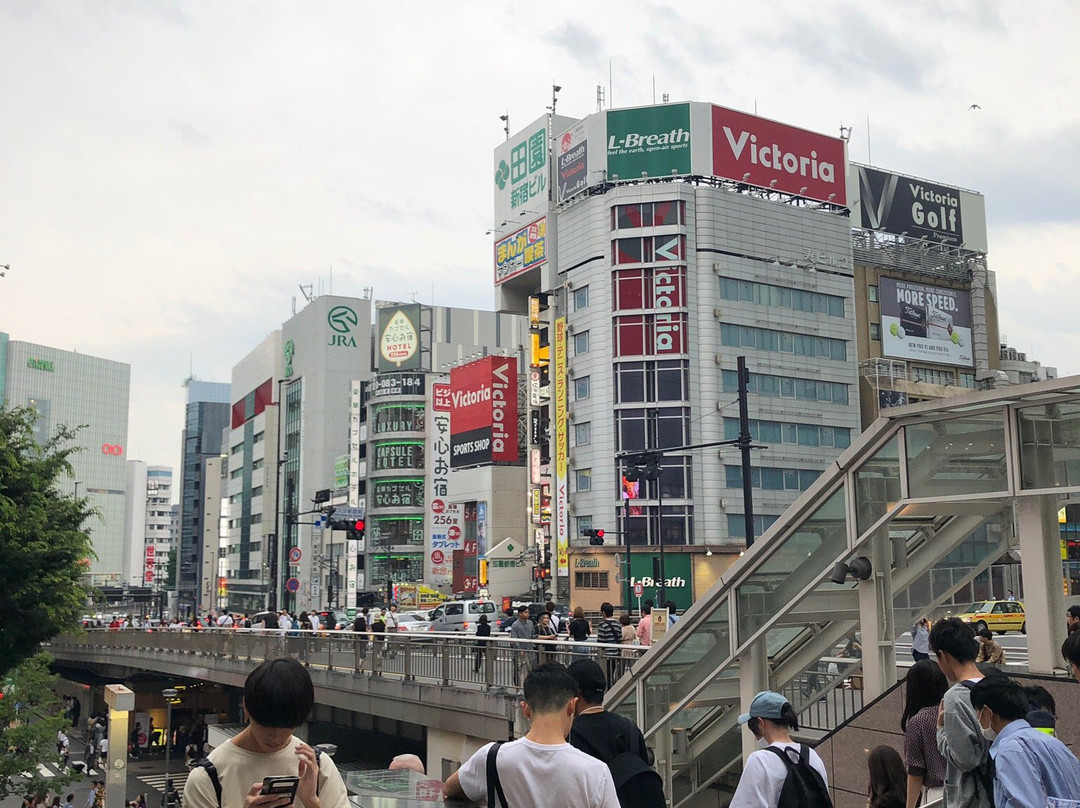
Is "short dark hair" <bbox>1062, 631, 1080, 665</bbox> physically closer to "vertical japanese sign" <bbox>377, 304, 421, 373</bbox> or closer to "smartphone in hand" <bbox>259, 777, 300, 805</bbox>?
"smartphone in hand" <bbox>259, 777, 300, 805</bbox>

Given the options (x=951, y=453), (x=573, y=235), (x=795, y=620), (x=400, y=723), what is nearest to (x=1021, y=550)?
(x=951, y=453)

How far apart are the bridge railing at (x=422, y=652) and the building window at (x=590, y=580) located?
28.7m

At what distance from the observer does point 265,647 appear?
31.8 meters

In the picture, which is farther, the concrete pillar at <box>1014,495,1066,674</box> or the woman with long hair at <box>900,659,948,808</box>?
the concrete pillar at <box>1014,495,1066,674</box>

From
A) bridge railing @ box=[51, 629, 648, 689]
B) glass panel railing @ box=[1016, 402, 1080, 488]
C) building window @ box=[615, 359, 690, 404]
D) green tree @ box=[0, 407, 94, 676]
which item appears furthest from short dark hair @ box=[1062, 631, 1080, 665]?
building window @ box=[615, 359, 690, 404]

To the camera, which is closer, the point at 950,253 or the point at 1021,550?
the point at 1021,550

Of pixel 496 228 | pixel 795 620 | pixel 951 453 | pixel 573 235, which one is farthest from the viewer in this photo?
pixel 496 228

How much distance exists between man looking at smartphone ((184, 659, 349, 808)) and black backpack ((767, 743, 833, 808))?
7.11 ft

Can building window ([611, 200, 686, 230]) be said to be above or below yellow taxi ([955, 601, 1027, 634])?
above

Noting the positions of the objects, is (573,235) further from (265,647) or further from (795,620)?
(795,620)

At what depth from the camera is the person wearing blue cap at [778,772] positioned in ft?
16.0

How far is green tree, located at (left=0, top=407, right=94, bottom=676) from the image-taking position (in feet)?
65.6

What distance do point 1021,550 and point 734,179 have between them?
60795 millimetres

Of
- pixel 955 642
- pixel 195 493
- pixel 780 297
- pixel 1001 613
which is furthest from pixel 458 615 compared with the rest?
pixel 195 493
